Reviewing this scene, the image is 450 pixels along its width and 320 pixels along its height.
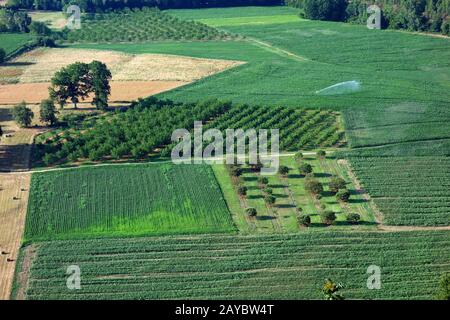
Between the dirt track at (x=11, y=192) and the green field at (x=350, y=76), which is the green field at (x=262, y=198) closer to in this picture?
the green field at (x=350, y=76)

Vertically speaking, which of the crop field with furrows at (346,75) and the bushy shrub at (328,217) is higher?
the crop field with furrows at (346,75)

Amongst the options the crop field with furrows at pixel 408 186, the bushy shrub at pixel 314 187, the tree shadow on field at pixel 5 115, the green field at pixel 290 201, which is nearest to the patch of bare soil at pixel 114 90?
the tree shadow on field at pixel 5 115

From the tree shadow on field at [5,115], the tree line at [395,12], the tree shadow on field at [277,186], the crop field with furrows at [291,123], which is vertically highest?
the tree line at [395,12]

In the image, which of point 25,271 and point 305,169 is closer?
point 25,271

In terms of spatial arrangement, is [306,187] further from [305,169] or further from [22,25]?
[22,25]

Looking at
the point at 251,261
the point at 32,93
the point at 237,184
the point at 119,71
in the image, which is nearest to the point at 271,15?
the point at 119,71

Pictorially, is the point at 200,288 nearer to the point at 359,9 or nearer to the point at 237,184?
the point at 237,184

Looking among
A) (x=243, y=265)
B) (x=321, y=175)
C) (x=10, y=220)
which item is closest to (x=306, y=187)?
(x=321, y=175)

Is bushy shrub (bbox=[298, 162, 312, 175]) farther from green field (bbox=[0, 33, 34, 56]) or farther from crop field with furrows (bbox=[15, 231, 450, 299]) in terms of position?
green field (bbox=[0, 33, 34, 56])
